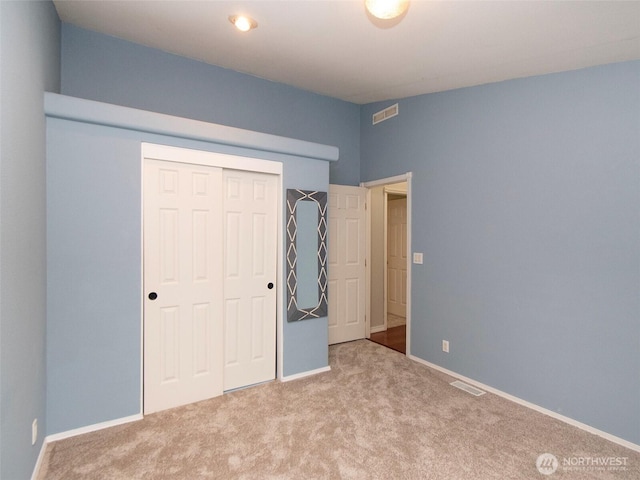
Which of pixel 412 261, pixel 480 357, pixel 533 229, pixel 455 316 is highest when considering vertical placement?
pixel 533 229

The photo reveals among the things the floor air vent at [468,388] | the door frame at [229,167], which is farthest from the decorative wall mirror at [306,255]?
the floor air vent at [468,388]

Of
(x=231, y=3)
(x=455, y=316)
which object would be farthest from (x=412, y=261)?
(x=231, y=3)

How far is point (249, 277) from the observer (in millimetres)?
2951

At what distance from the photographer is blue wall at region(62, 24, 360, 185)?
279cm

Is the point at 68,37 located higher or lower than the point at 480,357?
higher

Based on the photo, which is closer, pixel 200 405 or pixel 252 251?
pixel 200 405

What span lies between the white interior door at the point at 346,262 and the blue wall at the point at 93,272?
7.22 ft

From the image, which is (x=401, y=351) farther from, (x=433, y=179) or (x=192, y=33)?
(x=192, y=33)

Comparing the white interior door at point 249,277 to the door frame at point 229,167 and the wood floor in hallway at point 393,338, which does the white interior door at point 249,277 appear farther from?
the wood floor in hallway at point 393,338

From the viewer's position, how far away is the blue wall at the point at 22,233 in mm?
1382

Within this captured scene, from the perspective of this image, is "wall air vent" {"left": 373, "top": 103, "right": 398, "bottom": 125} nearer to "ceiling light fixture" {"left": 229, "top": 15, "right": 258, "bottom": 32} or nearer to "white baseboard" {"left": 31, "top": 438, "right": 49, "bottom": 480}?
"ceiling light fixture" {"left": 229, "top": 15, "right": 258, "bottom": 32}

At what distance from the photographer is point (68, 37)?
8.86 feet

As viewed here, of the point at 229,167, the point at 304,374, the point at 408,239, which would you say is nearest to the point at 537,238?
the point at 408,239

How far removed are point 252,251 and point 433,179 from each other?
6.64 ft
